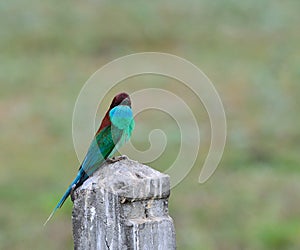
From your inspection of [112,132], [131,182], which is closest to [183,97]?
[112,132]

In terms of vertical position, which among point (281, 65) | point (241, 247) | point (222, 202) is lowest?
point (241, 247)

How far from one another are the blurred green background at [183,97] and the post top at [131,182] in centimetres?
522

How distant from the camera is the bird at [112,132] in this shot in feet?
11.5

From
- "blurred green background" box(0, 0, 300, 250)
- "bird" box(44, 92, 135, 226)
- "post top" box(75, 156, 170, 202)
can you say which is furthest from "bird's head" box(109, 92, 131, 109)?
"blurred green background" box(0, 0, 300, 250)

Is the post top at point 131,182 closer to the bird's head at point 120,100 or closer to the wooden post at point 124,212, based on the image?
the wooden post at point 124,212

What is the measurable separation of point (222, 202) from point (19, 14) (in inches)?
503

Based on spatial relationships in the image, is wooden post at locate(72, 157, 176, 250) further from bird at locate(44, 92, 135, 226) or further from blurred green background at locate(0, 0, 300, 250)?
blurred green background at locate(0, 0, 300, 250)

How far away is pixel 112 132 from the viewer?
3.69 meters

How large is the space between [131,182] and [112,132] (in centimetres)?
77

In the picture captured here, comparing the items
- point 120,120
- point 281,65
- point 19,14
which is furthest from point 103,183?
point 19,14

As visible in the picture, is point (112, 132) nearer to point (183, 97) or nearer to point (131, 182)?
point (131, 182)

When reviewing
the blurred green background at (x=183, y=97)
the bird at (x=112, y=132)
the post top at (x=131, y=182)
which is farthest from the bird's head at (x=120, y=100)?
the blurred green background at (x=183, y=97)

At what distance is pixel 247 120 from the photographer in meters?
14.3

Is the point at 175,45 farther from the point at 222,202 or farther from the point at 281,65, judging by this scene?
the point at 222,202
